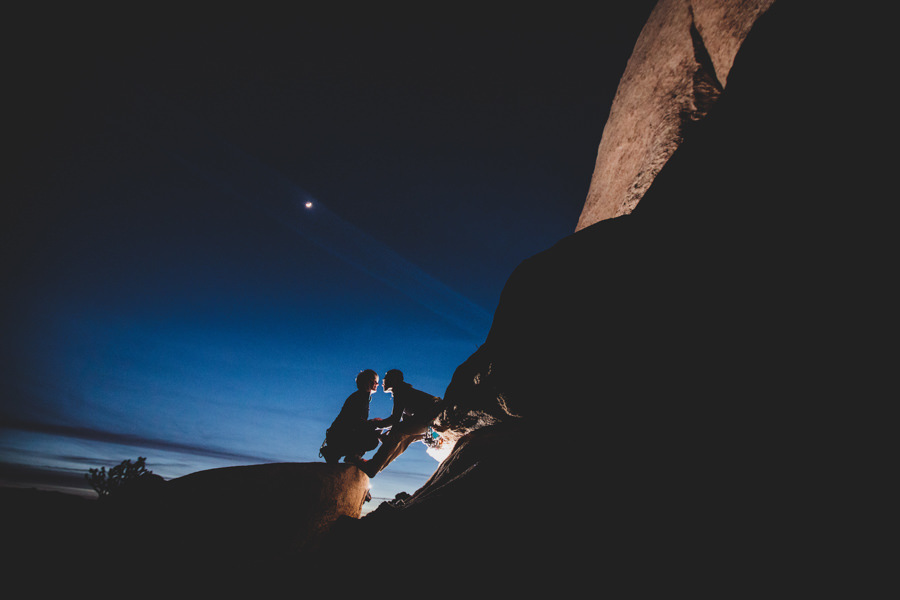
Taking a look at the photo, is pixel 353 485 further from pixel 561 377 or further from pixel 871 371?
pixel 871 371

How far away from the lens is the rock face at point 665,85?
500 centimetres

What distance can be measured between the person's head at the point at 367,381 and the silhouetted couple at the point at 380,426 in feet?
0.95

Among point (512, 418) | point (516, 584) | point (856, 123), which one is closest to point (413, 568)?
point (516, 584)

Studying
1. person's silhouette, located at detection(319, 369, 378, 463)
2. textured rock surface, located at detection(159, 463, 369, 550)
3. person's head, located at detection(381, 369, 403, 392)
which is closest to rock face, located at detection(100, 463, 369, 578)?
textured rock surface, located at detection(159, 463, 369, 550)

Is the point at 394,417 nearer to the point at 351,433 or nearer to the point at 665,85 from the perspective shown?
the point at 351,433

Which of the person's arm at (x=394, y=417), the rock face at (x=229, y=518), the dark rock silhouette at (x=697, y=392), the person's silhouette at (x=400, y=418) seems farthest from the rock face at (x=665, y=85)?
the rock face at (x=229, y=518)

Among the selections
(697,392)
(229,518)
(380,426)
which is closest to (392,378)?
(380,426)

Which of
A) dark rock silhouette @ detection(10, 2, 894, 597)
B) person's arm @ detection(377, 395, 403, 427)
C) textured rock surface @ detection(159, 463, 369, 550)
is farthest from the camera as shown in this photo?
person's arm @ detection(377, 395, 403, 427)

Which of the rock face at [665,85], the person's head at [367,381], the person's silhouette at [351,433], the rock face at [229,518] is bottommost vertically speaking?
the rock face at [229,518]

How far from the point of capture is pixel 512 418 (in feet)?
16.7

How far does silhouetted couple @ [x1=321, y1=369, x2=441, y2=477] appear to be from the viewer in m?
6.98

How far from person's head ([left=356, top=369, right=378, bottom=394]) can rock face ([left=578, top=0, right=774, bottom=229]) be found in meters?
6.60

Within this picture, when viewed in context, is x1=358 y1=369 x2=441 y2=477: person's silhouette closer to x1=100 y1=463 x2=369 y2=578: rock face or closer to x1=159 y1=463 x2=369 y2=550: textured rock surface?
x1=159 y1=463 x2=369 y2=550: textured rock surface

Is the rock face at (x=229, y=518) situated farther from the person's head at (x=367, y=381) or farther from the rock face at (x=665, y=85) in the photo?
the rock face at (x=665, y=85)
